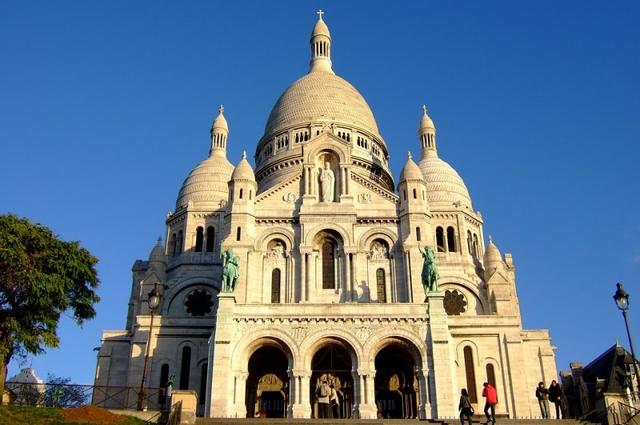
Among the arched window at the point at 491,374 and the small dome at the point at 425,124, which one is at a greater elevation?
the small dome at the point at 425,124

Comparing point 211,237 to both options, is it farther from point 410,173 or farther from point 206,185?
point 410,173

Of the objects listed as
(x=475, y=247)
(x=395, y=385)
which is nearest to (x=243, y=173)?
(x=395, y=385)

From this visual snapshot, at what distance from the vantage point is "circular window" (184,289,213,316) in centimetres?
5191

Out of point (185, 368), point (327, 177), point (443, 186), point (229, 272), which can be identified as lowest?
point (185, 368)

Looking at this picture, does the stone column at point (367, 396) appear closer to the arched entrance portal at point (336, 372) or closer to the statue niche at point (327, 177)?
the arched entrance portal at point (336, 372)

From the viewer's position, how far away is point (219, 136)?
64.7 m

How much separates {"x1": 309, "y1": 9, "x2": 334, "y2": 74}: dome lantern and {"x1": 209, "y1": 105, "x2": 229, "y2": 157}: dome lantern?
11899 millimetres

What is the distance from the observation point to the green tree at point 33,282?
1310 inches

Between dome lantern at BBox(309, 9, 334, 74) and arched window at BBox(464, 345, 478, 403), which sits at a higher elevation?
dome lantern at BBox(309, 9, 334, 74)

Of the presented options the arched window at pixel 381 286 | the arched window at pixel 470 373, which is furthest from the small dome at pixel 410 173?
the arched window at pixel 470 373

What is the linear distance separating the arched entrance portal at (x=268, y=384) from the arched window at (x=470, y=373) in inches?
462

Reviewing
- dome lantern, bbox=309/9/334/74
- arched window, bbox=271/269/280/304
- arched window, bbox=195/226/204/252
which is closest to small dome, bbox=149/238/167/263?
arched window, bbox=195/226/204/252

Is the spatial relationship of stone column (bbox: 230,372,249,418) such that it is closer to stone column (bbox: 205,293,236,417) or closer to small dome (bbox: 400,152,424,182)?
stone column (bbox: 205,293,236,417)

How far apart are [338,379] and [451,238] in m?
19.3
